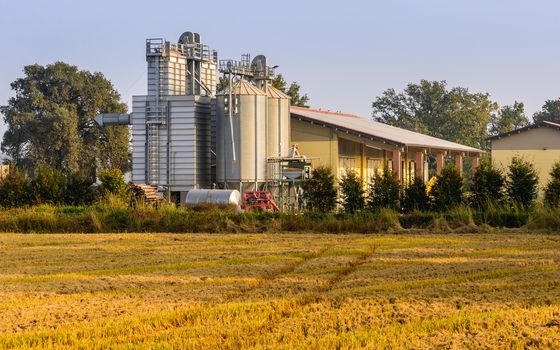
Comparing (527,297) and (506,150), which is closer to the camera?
(527,297)

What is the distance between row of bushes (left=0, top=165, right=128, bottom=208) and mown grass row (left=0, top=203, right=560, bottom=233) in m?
5.00

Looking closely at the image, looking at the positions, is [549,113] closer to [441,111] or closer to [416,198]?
[441,111]

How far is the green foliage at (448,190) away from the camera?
33812 mm

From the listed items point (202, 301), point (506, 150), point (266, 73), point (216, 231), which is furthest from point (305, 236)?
point (506, 150)

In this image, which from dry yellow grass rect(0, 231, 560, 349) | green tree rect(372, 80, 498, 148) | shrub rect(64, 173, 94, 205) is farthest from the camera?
green tree rect(372, 80, 498, 148)

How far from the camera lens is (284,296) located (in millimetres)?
13922

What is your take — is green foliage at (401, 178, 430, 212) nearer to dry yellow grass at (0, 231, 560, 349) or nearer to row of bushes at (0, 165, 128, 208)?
dry yellow grass at (0, 231, 560, 349)

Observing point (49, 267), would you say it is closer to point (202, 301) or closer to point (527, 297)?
point (202, 301)

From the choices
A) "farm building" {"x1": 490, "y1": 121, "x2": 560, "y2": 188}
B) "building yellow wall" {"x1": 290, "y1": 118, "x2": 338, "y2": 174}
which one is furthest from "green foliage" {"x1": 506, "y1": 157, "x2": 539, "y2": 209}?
"farm building" {"x1": 490, "y1": 121, "x2": 560, "y2": 188}

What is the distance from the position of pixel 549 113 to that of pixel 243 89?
72.7 m

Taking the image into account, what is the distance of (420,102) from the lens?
299 feet

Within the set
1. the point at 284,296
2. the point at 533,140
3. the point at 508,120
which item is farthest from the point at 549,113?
the point at 284,296

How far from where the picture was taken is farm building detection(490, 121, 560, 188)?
58.1 metres

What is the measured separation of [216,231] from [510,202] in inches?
424
